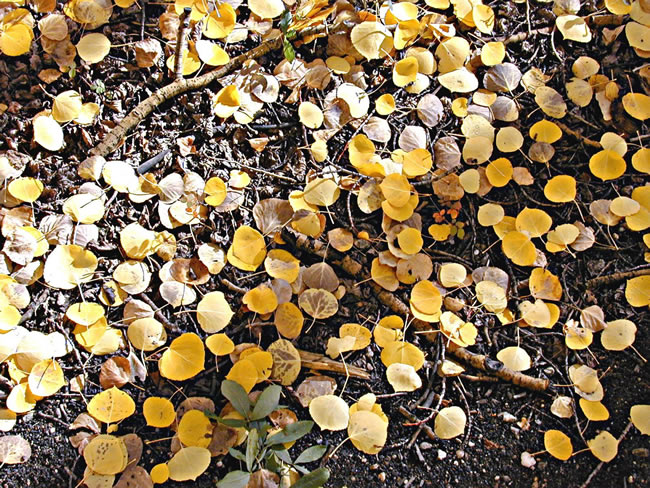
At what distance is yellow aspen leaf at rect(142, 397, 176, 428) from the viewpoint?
126 centimetres

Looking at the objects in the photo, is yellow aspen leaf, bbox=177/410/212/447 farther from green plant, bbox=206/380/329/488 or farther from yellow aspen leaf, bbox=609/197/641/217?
yellow aspen leaf, bbox=609/197/641/217

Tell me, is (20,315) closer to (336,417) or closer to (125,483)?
(125,483)

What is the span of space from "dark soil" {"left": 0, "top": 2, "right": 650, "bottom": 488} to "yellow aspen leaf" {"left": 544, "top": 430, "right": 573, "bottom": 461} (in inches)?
0.7

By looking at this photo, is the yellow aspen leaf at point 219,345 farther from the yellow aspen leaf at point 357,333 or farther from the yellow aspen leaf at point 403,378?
the yellow aspen leaf at point 403,378

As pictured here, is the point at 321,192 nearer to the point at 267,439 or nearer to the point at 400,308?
the point at 400,308

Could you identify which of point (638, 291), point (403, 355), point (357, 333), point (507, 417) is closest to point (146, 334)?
point (357, 333)

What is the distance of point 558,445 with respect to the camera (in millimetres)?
1273

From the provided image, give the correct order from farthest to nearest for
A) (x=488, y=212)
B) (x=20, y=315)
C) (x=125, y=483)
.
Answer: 1. (x=488, y=212)
2. (x=20, y=315)
3. (x=125, y=483)

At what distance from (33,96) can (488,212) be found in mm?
1278

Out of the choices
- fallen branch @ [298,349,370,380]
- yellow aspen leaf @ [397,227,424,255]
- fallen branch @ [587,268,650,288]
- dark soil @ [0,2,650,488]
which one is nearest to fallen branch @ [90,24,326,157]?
dark soil @ [0,2,650,488]

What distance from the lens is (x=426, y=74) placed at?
1.60 meters

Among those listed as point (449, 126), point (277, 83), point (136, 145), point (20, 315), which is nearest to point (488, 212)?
point (449, 126)

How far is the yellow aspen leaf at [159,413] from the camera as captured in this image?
49.4 inches

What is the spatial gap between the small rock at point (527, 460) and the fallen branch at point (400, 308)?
15 centimetres
